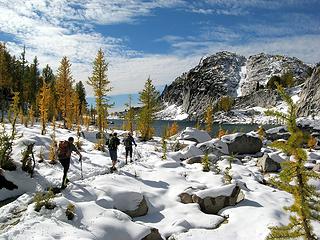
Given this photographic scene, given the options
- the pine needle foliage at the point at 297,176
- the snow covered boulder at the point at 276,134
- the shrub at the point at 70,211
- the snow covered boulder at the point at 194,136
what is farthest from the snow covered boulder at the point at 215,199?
the snow covered boulder at the point at 276,134

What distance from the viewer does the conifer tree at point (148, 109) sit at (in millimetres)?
42500

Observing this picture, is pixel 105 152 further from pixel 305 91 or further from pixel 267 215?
pixel 305 91

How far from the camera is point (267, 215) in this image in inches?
490

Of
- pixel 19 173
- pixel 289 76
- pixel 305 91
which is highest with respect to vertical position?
pixel 289 76

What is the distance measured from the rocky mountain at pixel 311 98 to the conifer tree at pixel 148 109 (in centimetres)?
8112

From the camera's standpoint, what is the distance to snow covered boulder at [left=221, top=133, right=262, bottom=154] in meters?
32.2

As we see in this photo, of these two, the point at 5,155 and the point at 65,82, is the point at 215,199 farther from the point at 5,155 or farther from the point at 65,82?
the point at 65,82

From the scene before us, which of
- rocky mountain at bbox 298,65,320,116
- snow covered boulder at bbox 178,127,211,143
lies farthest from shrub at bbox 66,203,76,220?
rocky mountain at bbox 298,65,320,116

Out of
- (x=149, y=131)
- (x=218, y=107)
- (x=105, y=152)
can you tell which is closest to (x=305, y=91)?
(x=218, y=107)

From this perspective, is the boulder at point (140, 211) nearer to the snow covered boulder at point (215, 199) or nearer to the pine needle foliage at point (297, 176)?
the snow covered boulder at point (215, 199)

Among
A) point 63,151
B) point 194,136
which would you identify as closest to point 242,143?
point 194,136

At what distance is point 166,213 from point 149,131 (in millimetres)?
29237

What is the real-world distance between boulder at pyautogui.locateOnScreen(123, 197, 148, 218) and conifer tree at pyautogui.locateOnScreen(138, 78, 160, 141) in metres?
28.6

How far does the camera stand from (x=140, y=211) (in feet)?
43.3
